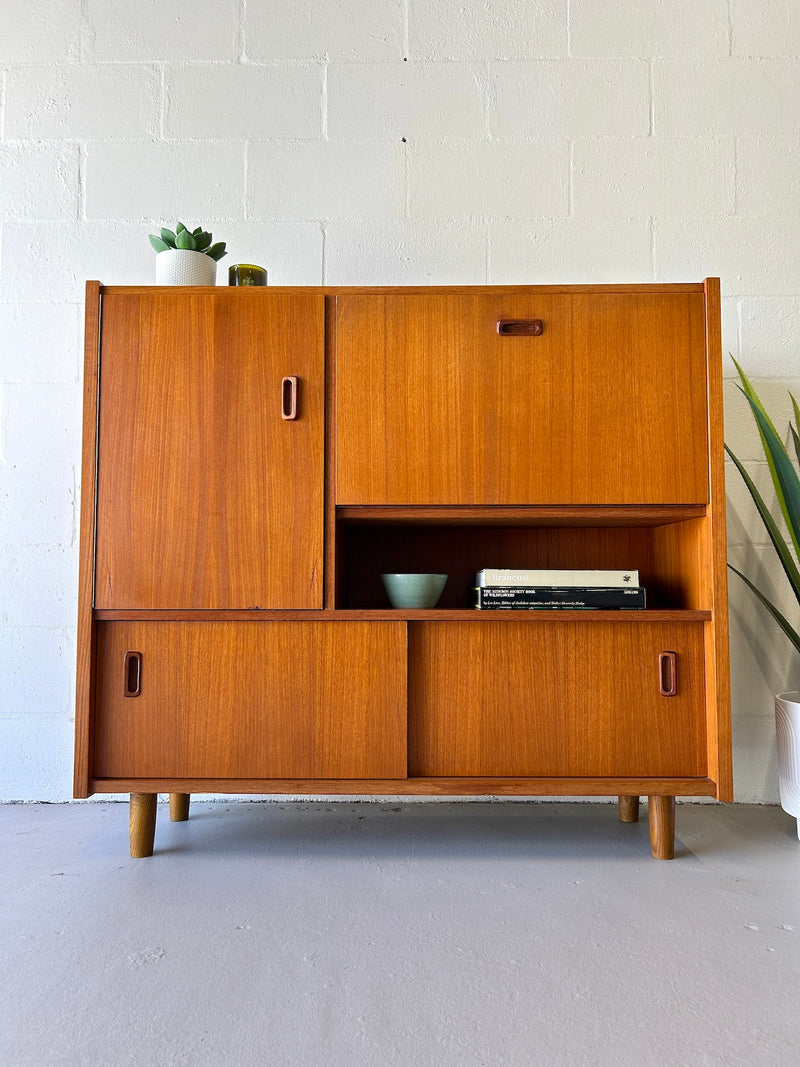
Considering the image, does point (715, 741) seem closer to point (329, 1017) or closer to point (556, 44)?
point (329, 1017)

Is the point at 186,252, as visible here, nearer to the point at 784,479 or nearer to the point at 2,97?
the point at 2,97

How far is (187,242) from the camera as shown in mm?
1524

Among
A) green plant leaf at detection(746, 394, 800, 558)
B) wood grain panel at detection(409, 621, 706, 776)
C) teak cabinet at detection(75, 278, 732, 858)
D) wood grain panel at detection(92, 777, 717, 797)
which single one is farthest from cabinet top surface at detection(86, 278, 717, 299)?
wood grain panel at detection(92, 777, 717, 797)

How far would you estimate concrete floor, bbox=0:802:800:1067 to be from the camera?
2.80 feet

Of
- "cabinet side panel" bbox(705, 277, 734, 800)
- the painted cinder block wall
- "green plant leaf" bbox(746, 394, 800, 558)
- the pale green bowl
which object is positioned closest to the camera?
"cabinet side panel" bbox(705, 277, 734, 800)

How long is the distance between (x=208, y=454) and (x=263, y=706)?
0.51 metres

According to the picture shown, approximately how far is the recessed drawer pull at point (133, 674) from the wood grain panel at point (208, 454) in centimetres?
10

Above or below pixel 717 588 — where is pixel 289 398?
above

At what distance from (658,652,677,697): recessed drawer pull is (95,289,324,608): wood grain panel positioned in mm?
676

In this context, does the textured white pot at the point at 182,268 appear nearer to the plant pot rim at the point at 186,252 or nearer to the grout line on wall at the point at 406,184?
the plant pot rim at the point at 186,252

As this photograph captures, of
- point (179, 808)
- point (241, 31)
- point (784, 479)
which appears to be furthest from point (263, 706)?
point (241, 31)

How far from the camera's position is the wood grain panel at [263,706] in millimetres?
1390

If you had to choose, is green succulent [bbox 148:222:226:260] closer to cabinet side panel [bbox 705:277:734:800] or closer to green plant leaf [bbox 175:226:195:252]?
green plant leaf [bbox 175:226:195:252]

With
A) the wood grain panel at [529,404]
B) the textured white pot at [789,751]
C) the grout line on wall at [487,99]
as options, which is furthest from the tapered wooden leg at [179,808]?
the grout line on wall at [487,99]
